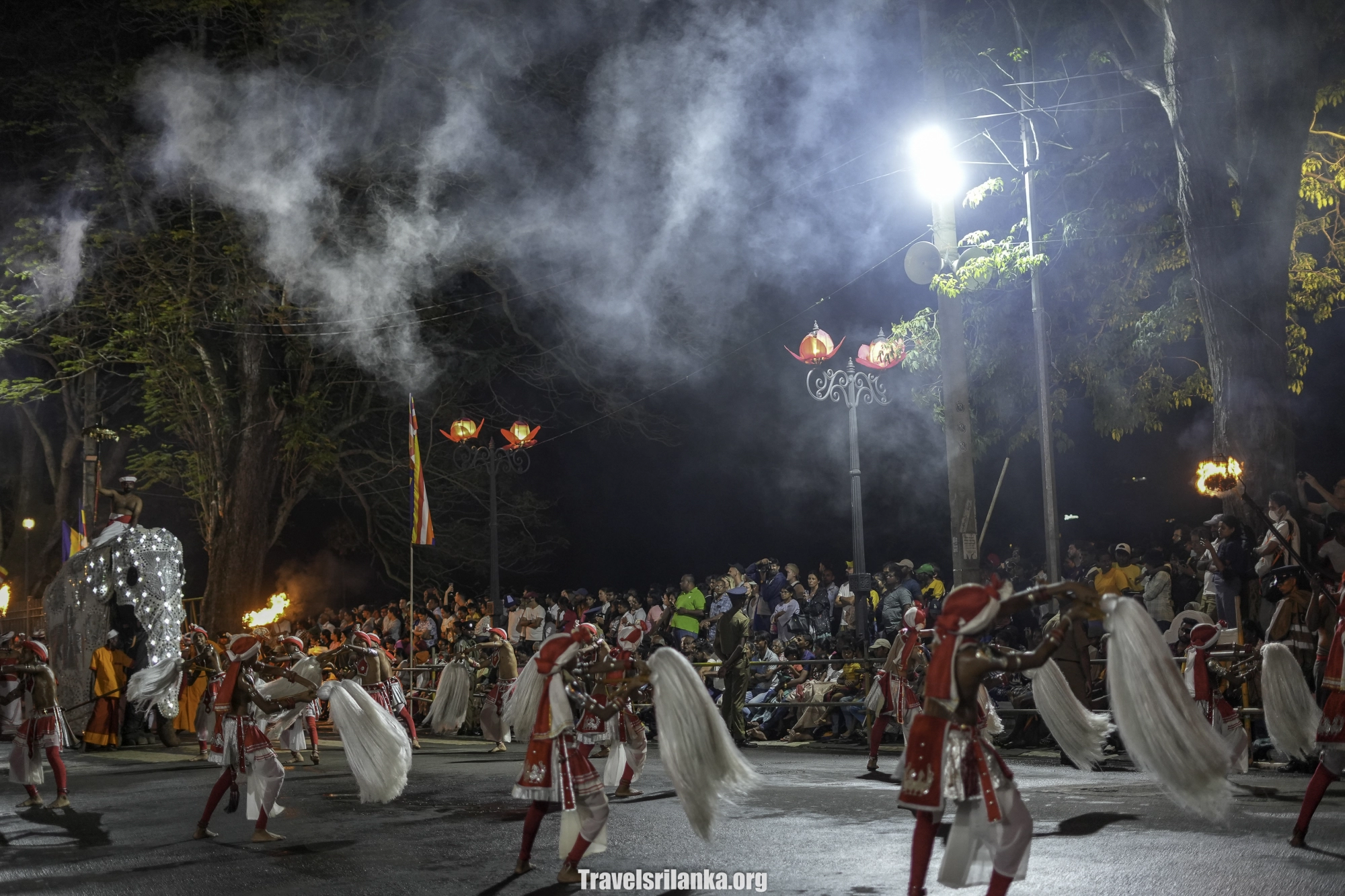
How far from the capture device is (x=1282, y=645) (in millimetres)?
8023

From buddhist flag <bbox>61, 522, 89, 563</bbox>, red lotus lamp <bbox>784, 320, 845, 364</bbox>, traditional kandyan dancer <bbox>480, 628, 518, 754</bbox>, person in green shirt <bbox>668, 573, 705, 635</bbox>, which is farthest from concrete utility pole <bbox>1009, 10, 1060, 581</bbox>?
buddhist flag <bbox>61, 522, 89, 563</bbox>

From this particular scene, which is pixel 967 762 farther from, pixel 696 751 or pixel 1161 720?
pixel 696 751

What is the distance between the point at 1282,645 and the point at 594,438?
18820 millimetres

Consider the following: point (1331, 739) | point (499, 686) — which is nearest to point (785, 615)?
point (499, 686)

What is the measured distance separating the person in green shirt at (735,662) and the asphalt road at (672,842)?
232 cm

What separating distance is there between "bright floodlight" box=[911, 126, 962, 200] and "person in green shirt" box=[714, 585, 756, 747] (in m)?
5.22

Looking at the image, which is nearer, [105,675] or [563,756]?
[563,756]

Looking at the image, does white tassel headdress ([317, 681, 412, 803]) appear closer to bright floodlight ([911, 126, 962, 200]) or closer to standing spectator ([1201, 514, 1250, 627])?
bright floodlight ([911, 126, 962, 200])

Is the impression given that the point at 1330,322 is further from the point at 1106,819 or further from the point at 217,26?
the point at 217,26

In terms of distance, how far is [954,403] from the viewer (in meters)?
11.4

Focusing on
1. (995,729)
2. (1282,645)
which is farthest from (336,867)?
(1282,645)

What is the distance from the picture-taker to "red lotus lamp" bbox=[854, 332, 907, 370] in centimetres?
1460
